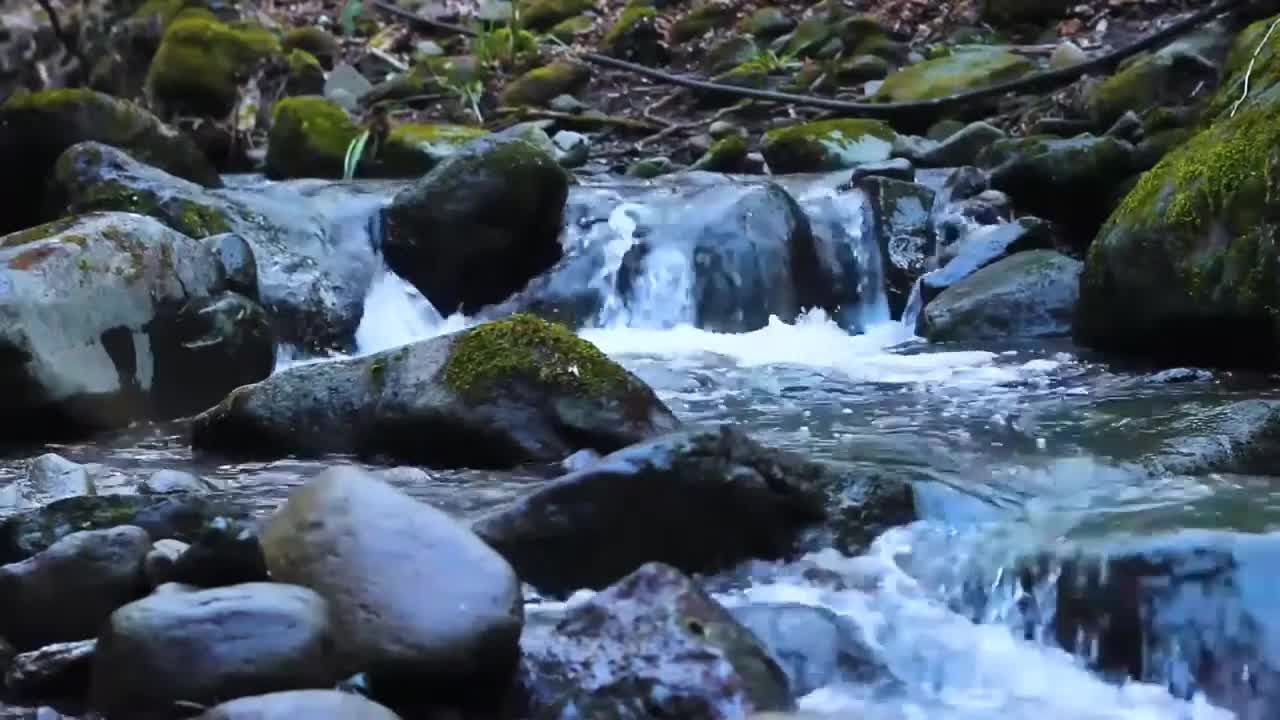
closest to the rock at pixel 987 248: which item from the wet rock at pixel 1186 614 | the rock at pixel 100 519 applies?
the wet rock at pixel 1186 614

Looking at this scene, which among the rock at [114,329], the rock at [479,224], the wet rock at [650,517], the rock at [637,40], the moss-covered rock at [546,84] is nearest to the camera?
the wet rock at [650,517]

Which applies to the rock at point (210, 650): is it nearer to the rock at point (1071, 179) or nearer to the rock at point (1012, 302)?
the rock at point (1012, 302)

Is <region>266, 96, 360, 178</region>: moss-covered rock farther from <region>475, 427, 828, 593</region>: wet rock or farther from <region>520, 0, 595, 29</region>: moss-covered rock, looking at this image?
<region>475, 427, 828, 593</region>: wet rock

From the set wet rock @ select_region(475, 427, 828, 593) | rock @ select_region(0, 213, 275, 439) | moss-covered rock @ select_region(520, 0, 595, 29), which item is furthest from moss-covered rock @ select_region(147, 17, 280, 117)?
wet rock @ select_region(475, 427, 828, 593)

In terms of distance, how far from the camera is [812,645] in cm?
346

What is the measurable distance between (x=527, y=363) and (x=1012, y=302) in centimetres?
303

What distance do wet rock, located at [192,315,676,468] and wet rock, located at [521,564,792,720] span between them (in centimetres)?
151

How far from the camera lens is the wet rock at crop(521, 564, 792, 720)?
3.12 m

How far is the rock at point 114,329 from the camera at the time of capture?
5637mm

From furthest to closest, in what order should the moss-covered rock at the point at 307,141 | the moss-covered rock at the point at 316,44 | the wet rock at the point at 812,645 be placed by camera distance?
the moss-covered rock at the point at 316,44
the moss-covered rock at the point at 307,141
the wet rock at the point at 812,645

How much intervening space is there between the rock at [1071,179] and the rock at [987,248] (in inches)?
8.7

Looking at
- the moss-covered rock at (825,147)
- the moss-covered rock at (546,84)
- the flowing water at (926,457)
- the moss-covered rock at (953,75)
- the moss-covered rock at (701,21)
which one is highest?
the moss-covered rock at (701,21)

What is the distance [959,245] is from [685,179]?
236 cm

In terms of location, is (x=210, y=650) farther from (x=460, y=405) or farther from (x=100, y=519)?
(x=460, y=405)
